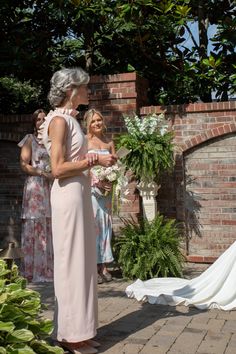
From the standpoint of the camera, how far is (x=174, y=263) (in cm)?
585

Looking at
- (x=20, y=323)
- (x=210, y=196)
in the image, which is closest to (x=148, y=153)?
(x=210, y=196)

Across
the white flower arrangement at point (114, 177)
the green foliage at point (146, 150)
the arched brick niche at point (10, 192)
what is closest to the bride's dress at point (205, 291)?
the white flower arrangement at point (114, 177)

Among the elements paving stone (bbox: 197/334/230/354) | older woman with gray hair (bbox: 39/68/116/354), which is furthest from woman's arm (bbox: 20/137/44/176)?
paving stone (bbox: 197/334/230/354)

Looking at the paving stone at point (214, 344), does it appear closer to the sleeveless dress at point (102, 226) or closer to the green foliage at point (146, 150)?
→ the sleeveless dress at point (102, 226)

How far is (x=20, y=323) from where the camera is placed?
288 centimetres

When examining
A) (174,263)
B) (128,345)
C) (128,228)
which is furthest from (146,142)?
(128,345)

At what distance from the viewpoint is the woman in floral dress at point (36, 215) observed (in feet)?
20.2

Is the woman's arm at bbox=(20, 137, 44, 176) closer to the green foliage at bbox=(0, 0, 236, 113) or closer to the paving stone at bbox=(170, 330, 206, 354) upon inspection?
the green foliage at bbox=(0, 0, 236, 113)

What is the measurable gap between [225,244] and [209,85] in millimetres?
2419

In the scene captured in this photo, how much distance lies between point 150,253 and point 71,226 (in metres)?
2.56

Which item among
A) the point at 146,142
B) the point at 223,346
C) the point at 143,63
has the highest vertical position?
the point at 143,63

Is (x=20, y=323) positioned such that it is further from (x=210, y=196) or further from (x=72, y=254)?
(x=210, y=196)

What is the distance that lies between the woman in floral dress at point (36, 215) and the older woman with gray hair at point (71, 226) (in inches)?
105

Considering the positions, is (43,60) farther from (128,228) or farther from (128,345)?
(128,345)
